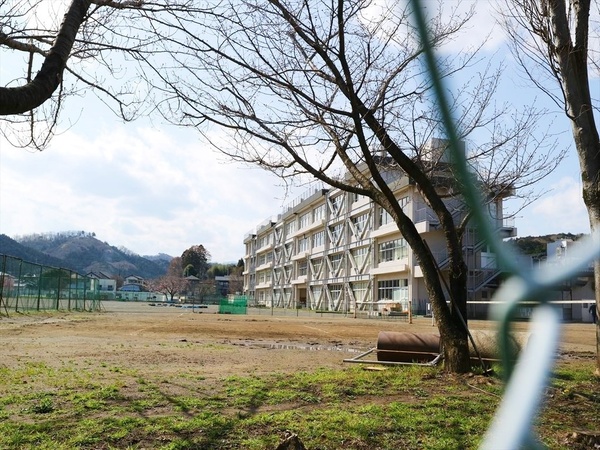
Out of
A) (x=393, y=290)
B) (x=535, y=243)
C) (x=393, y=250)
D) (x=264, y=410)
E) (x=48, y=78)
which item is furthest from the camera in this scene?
(x=393, y=290)

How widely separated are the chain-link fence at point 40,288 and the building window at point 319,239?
3127 centimetres

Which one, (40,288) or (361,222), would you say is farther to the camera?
(361,222)

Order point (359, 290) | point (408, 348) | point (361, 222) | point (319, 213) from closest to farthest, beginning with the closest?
point (408, 348) < point (361, 222) < point (359, 290) < point (319, 213)

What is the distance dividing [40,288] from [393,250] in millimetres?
28838

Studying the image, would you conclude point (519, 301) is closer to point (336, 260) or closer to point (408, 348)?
point (408, 348)

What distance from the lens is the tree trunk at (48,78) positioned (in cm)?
356

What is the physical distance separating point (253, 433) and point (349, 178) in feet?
23.0

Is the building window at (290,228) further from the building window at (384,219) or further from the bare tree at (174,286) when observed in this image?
the bare tree at (174,286)

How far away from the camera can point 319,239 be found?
67.2 m

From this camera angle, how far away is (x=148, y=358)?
1031cm

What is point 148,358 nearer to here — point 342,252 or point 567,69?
point 567,69

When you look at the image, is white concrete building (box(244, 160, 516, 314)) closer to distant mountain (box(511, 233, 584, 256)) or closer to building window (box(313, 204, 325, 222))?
building window (box(313, 204, 325, 222))

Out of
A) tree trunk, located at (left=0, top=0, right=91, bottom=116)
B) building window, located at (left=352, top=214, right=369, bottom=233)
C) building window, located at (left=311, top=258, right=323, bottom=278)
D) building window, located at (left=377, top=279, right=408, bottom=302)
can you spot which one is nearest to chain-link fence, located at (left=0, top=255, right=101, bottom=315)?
tree trunk, located at (left=0, top=0, right=91, bottom=116)

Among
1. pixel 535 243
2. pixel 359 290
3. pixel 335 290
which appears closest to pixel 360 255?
pixel 359 290
